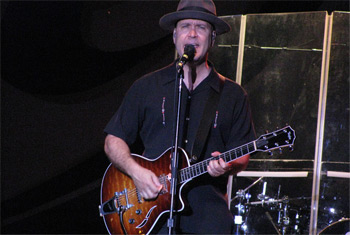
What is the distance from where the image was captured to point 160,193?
329cm

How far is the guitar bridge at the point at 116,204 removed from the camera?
3531 millimetres

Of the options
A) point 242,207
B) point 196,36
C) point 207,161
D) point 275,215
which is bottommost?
point 207,161

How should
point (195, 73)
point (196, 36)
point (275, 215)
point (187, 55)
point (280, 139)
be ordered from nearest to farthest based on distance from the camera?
point (187, 55), point (280, 139), point (196, 36), point (195, 73), point (275, 215)

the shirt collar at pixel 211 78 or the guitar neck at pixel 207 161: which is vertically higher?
the shirt collar at pixel 211 78

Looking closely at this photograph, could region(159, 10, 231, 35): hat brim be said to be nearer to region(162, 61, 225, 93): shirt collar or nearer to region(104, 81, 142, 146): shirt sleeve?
region(162, 61, 225, 93): shirt collar

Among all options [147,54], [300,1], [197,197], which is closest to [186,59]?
[197,197]

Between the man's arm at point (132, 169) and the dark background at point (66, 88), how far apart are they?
86.1 inches

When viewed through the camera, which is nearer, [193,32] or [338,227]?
[193,32]

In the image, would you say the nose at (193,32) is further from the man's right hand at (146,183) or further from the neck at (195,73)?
the man's right hand at (146,183)

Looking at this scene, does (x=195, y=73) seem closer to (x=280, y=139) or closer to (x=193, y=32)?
(x=193, y=32)

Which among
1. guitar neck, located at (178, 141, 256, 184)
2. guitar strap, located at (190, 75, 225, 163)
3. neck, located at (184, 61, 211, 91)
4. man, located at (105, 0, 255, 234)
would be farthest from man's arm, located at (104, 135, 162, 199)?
neck, located at (184, 61, 211, 91)

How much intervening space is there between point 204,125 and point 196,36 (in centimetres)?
62

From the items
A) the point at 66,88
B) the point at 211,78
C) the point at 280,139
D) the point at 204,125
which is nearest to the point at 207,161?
the point at 204,125

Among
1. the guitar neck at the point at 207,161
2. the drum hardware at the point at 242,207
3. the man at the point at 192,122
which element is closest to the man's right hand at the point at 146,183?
the man at the point at 192,122
